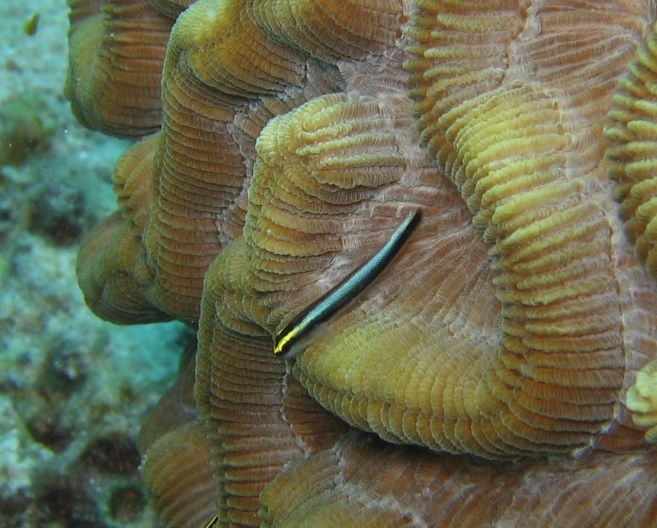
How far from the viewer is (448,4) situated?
1.96 metres

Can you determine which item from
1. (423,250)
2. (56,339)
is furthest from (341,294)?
(56,339)

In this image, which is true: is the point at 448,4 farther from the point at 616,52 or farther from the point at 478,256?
the point at 478,256

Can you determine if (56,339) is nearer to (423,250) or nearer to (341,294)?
(341,294)

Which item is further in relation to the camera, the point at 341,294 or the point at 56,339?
the point at 56,339

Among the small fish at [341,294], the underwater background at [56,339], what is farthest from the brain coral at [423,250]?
the underwater background at [56,339]

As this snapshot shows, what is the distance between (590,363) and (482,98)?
83 centimetres

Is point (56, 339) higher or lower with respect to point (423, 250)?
lower

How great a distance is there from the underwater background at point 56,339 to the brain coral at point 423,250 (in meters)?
2.25

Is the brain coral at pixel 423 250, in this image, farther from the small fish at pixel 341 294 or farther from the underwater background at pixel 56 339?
the underwater background at pixel 56 339

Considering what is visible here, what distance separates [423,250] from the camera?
2240 millimetres

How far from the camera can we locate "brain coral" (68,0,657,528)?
170cm

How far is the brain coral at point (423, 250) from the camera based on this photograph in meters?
1.70

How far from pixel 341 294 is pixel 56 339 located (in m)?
3.75

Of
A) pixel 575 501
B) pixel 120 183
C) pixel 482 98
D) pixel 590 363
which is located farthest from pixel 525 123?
pixel 120 183
